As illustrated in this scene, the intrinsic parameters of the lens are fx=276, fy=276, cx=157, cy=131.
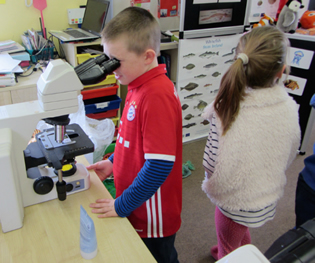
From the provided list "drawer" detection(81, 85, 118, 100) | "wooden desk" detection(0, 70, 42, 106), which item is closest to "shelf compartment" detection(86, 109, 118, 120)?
"drawer" detection(81, 85, 118, 100)

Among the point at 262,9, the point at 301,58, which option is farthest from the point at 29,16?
the point at 301,58

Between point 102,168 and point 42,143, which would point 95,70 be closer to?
point 42,143

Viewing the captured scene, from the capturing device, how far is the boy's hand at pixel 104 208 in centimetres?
91

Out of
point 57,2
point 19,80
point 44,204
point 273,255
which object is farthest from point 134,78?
point 57,2

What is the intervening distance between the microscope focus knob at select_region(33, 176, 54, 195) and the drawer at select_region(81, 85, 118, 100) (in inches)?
55.7

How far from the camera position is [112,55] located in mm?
895

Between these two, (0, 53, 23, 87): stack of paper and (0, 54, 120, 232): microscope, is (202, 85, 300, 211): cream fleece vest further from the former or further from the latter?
(0, 53, 23, 87): stack of paper

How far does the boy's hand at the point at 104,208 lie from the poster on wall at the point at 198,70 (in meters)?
1.74

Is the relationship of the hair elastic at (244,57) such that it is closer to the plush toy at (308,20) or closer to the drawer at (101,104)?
the drawer at (101,104)

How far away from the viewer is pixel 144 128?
0.87 m

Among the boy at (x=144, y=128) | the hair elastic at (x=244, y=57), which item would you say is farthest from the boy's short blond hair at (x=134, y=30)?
the hair elastic at (x=244, y=57)

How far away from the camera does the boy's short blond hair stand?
2.87 ft

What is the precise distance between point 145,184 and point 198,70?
1915 mm

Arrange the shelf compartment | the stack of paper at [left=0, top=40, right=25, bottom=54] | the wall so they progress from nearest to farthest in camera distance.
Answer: the stack of paper at [left=0, top=40, right=25, bottom=54] < the wall < the shelf compartment
